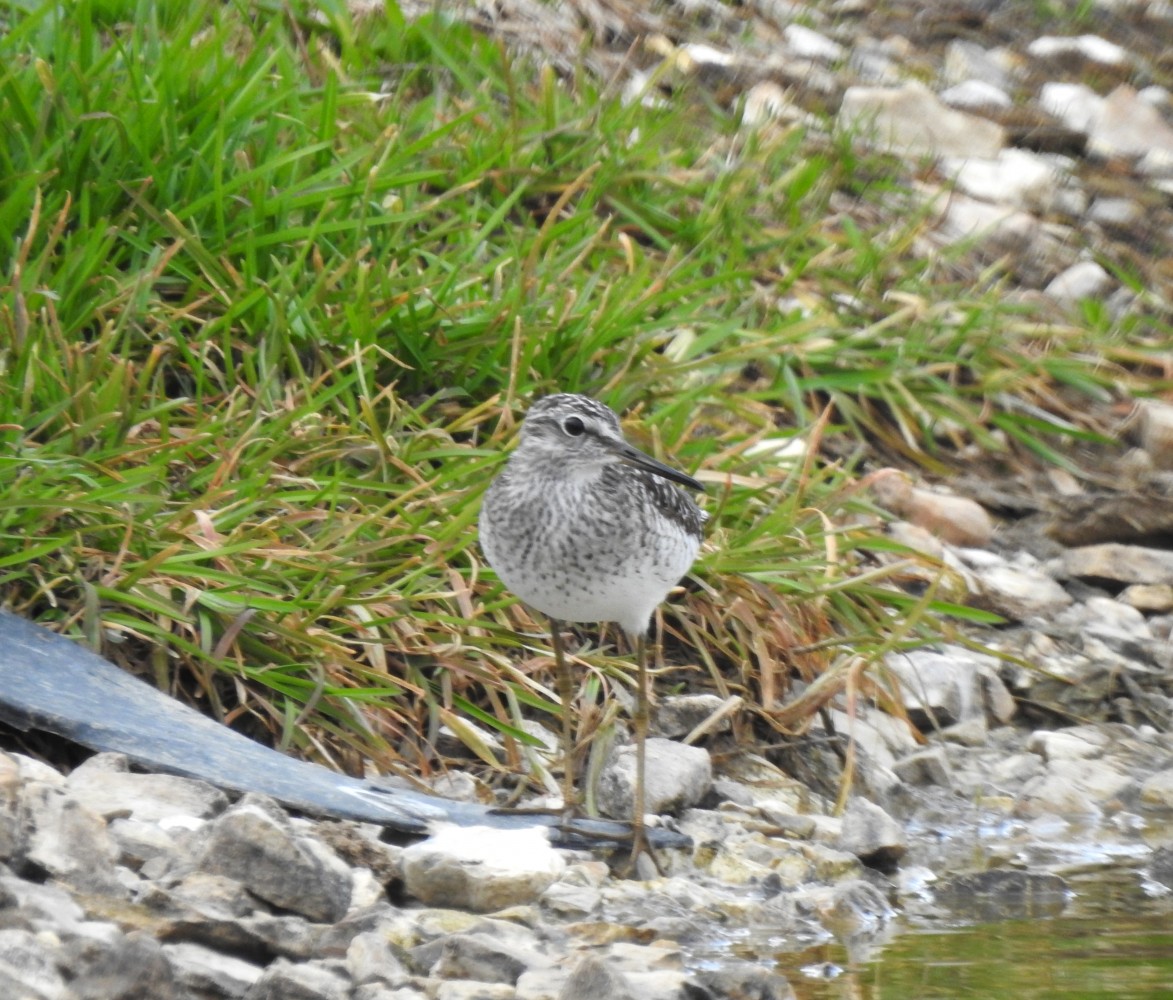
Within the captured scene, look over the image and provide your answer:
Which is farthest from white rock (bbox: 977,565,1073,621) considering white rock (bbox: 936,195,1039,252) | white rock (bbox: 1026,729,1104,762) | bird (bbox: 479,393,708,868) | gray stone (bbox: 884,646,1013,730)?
white rock (bbox: 936,195,1039,252)

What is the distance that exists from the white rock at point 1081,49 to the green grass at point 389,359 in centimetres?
347

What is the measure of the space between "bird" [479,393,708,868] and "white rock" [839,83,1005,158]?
5.35m

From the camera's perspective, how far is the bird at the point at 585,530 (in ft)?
15.5

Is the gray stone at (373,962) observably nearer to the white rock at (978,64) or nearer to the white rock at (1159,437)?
the white rock at (1159,437)

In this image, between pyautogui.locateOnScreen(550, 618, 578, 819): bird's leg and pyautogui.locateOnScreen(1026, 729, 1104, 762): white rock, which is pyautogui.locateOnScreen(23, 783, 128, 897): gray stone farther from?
pyautogui.locateOnScreen(1026, 729, 1104, 762): white rock

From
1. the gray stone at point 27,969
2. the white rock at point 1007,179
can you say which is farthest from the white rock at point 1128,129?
the gray stone at point 27,969

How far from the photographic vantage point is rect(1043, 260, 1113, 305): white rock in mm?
9258

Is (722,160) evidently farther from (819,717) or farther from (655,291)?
(819,717)

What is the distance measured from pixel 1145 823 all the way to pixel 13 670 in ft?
11.1

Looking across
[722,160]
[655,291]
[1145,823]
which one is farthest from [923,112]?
[1145,823]

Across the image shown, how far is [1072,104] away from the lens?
35.7ft

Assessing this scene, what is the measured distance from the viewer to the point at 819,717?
596cm

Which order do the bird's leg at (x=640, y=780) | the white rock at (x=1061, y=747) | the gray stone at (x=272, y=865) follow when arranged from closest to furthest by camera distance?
1. the gray stone at (x=272, y=865)
2. the bird's leg at (x=640, y=780)
3. the white rock at (x=1061, y=747)

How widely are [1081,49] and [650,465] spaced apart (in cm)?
765
